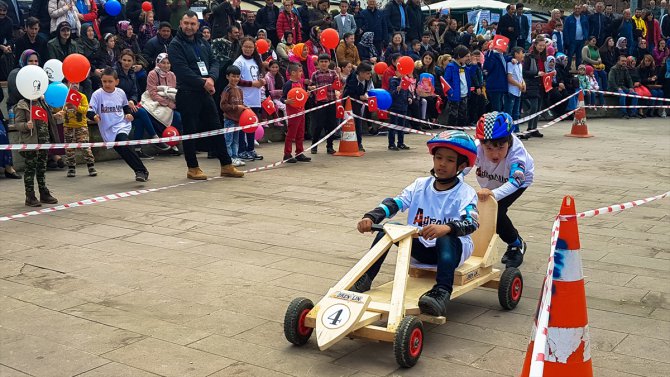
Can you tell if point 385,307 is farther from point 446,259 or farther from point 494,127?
point 494,127

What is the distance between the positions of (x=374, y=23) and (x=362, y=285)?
14926 millimetres

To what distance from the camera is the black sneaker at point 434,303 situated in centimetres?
521

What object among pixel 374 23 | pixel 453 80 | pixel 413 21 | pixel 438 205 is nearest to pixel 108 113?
pixel 438 205

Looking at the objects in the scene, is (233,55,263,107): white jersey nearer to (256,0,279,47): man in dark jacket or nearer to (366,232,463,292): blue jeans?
(256,0,279,47): man in dark jacket

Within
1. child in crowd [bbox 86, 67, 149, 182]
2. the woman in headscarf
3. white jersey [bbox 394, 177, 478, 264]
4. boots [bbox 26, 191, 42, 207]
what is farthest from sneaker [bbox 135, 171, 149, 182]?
the woman in headscarf

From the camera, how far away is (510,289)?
19.7 feet

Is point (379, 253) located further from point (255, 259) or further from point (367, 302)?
point (255, 259)

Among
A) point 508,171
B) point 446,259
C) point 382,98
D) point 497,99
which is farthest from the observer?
point 497,99

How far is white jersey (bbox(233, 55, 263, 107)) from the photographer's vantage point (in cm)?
1406

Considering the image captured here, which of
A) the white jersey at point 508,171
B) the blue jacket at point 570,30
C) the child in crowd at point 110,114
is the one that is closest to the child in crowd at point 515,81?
the blue jacket at point 570,30

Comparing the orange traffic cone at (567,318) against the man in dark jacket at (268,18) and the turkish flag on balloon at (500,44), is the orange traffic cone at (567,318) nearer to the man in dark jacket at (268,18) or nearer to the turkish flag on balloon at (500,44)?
the turkish flag on balloon at (500,44)

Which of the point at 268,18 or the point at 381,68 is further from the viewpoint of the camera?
the point at 268,18

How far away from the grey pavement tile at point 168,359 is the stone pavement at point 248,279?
12 mm

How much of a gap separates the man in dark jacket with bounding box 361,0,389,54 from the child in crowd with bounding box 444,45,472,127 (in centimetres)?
234
